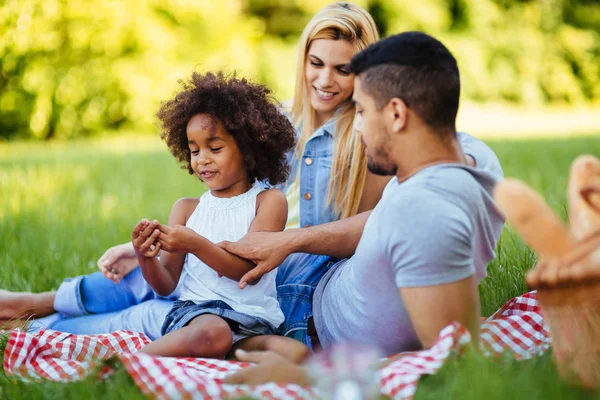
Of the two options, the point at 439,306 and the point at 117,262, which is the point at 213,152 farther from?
the point at 439,306

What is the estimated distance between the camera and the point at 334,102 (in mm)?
3215

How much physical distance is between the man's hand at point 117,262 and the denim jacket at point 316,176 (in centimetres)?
81

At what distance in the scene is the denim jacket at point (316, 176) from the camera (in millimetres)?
3156

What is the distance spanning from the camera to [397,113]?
2.18 meters

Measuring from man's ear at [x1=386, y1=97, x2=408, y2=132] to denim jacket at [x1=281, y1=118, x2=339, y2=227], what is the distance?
965mm

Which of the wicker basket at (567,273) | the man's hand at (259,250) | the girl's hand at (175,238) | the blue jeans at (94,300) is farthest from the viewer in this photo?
the blue jeans at (94,300)

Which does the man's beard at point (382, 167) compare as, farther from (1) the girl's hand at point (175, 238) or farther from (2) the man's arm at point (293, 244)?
(1) the girl's hand at point (175, 238)

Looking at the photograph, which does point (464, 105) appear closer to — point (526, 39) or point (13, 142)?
point (526, 39)

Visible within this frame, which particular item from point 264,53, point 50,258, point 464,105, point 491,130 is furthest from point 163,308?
point 464,105

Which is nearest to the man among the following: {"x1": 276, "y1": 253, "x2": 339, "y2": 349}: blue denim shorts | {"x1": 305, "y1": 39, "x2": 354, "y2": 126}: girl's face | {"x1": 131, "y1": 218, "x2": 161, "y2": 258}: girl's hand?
{"x1": 276, "y1": 253, "x2": 339, "y2": 349}: blue denim shorts

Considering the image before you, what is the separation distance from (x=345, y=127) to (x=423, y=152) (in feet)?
3.21

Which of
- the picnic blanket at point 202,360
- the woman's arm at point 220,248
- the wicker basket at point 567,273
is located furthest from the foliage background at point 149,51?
the wicker basket at point 567,273

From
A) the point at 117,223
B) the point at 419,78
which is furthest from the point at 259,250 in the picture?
the point at 117,223

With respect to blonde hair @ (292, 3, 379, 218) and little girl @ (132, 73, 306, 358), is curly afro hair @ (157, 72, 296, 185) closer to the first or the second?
little girl @ (132, 73, 306, 358)
